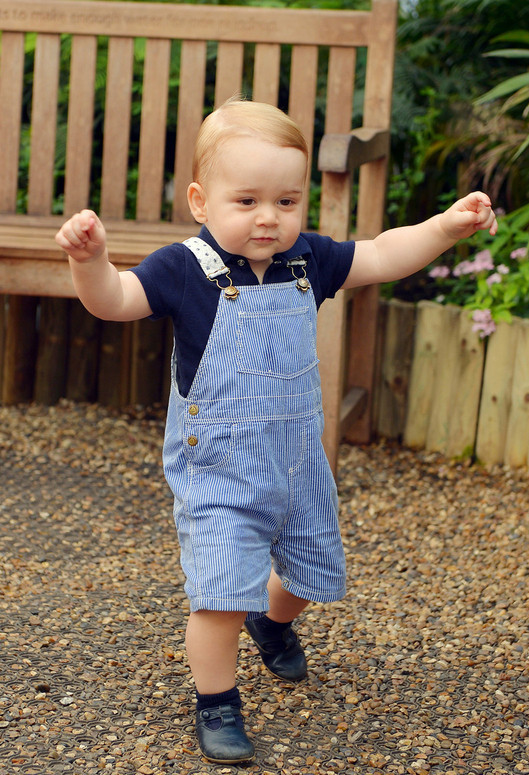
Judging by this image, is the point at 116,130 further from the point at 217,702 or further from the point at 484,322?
the point at 217,702

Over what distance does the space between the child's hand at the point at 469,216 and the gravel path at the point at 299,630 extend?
38.0 inches

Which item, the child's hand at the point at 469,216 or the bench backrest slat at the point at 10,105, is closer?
the child's hand at the point at 469,216

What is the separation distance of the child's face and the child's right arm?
0.61 feet

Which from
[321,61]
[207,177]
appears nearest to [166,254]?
[207,177]

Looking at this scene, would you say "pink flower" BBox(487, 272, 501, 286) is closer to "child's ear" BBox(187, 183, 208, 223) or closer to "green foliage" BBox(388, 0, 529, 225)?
"green foliage" BBox(388, 0, 529, 225)

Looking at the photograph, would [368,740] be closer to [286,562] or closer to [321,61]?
[286,562]

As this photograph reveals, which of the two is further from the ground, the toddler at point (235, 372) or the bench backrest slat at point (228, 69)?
the bench backrest slat at point (228, 69)

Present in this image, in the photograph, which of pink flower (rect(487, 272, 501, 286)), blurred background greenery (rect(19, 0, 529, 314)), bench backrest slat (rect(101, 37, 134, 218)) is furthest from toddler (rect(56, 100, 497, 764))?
blurred background greenery (rect(19, 0, 529, 314))

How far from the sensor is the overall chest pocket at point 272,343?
1.72m

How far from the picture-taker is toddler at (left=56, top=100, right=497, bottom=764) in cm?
169

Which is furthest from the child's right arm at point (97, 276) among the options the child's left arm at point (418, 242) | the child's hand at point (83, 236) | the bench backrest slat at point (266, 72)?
the bench backrest slat at point (266, 72)

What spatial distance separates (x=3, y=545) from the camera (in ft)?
8.80

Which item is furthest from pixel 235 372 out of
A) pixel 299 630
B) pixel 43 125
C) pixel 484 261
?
pixel 43 125

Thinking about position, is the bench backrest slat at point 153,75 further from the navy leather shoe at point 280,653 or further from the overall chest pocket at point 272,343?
the navy leather shoe at point 280,653
